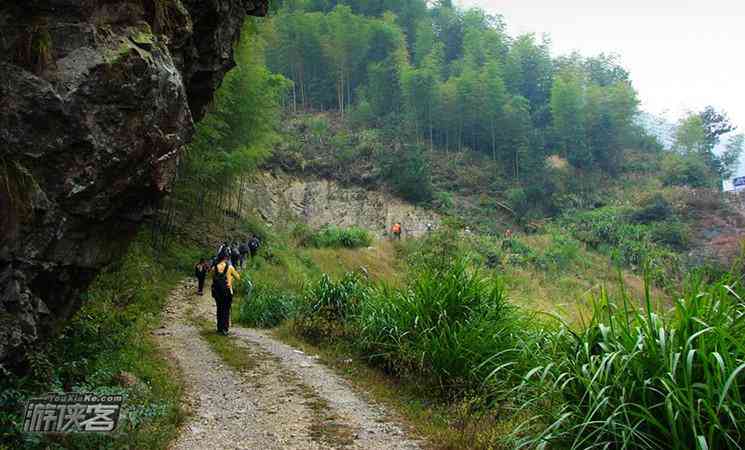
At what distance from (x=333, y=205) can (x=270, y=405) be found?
27.0 m

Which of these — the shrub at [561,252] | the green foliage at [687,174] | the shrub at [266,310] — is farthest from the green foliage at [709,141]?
the shrub at [266,310]

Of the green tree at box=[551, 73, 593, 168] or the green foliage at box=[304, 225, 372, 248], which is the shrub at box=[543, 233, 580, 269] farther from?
the green tree at box=[551, 73, 593, 168]

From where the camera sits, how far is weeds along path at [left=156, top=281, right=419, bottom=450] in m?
3.97

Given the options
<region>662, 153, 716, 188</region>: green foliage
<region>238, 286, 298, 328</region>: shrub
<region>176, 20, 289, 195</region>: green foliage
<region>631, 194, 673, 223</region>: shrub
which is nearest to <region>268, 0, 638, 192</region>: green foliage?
<region>662, 153, 716, 188</region>: green foliage

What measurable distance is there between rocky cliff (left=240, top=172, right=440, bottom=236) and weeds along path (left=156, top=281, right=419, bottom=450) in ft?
71.1

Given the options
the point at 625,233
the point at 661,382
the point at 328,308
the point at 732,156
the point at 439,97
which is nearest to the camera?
the point at 661,382

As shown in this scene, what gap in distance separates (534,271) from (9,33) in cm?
2461

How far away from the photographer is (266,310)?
9.86m

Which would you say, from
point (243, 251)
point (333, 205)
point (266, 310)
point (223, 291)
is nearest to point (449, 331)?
point (223, 291)

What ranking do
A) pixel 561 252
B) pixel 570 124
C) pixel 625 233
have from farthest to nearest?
pixel 570 124
pixel 625 233
pixel 561 252

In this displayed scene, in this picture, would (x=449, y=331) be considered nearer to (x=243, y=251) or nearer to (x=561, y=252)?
(x=243, y=251)

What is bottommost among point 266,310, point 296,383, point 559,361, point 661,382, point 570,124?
point 266,310

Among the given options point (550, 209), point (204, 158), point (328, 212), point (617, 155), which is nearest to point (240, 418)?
point (204, 158)

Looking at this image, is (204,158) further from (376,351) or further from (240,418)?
(240,418)
